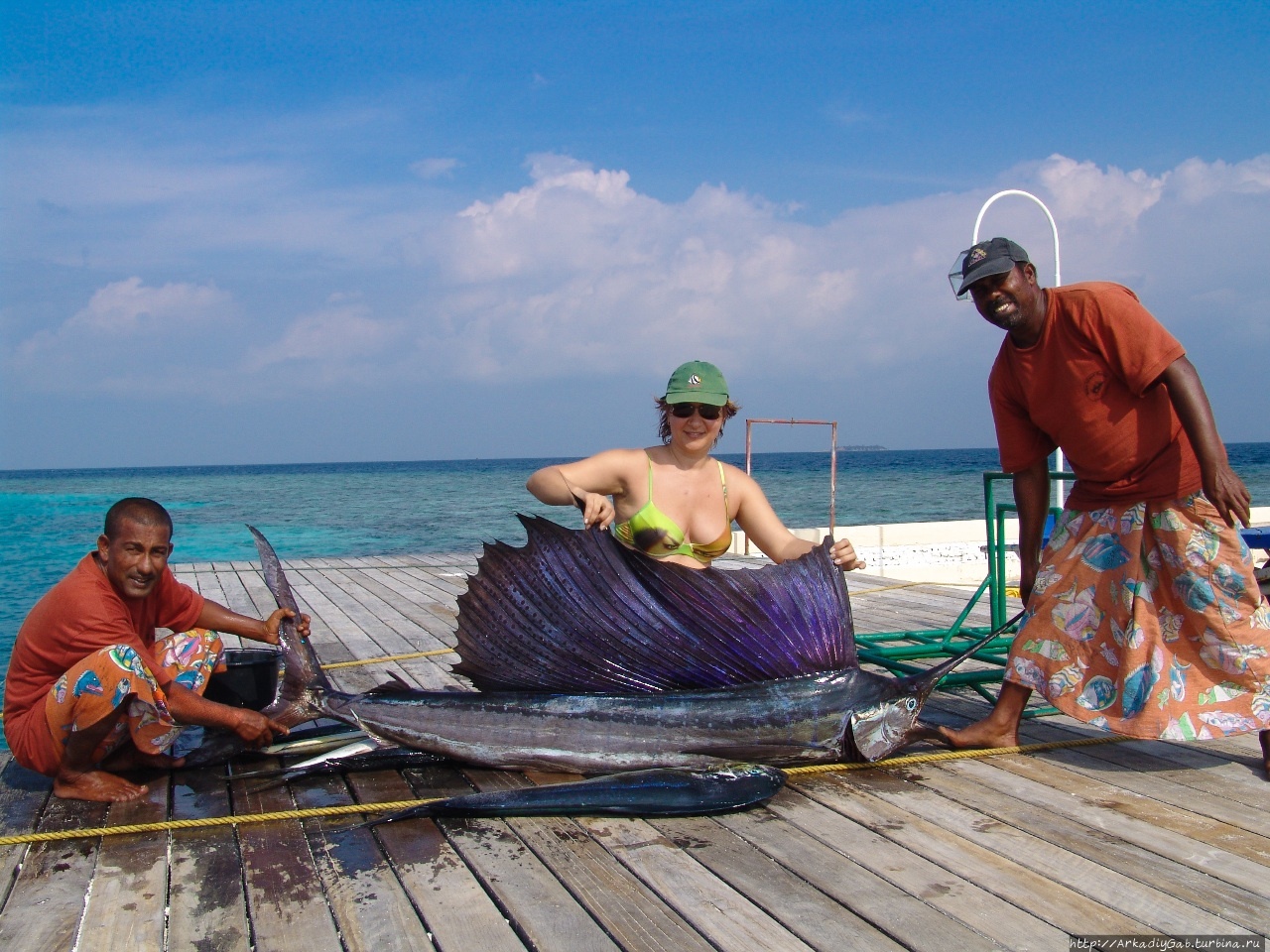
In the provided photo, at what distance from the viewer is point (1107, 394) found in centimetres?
251

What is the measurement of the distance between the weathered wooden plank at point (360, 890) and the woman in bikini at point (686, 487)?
110 centimetres

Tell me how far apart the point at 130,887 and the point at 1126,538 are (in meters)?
2.44

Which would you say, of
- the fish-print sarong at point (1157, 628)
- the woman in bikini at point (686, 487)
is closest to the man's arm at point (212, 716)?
the woman in bikini at point (686, 487)

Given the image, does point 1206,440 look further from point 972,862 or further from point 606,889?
point 606,889

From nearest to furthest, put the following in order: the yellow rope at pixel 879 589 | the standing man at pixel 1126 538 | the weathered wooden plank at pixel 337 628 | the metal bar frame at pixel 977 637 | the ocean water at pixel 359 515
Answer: the standing man at pixel 1126 538, the metal bar frame at pixel 977 637, the weathered wooden plank at pixel 337 628, the yellow rope at pixel 879 589, the ocean water at pixel 359 515

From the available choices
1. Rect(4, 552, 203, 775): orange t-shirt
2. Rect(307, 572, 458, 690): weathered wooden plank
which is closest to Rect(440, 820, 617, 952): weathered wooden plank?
Rect(4, 552, 203, 775): orange t-shirt

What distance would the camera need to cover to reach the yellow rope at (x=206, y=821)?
202 cm

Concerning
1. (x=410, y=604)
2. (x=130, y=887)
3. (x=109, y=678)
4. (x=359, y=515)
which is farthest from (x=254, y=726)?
(x=359, y=515)

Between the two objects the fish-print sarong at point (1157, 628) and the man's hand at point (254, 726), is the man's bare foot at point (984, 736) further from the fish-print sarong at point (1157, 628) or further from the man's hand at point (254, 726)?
the man's hand at point (254, 726)

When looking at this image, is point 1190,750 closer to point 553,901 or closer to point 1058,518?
point 1058,518

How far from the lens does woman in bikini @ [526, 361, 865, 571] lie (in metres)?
2.86

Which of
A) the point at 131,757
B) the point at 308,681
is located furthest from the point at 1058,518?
the point at 131,757

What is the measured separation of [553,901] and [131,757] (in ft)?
4.45

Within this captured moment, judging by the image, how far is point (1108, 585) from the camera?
2.56 m
